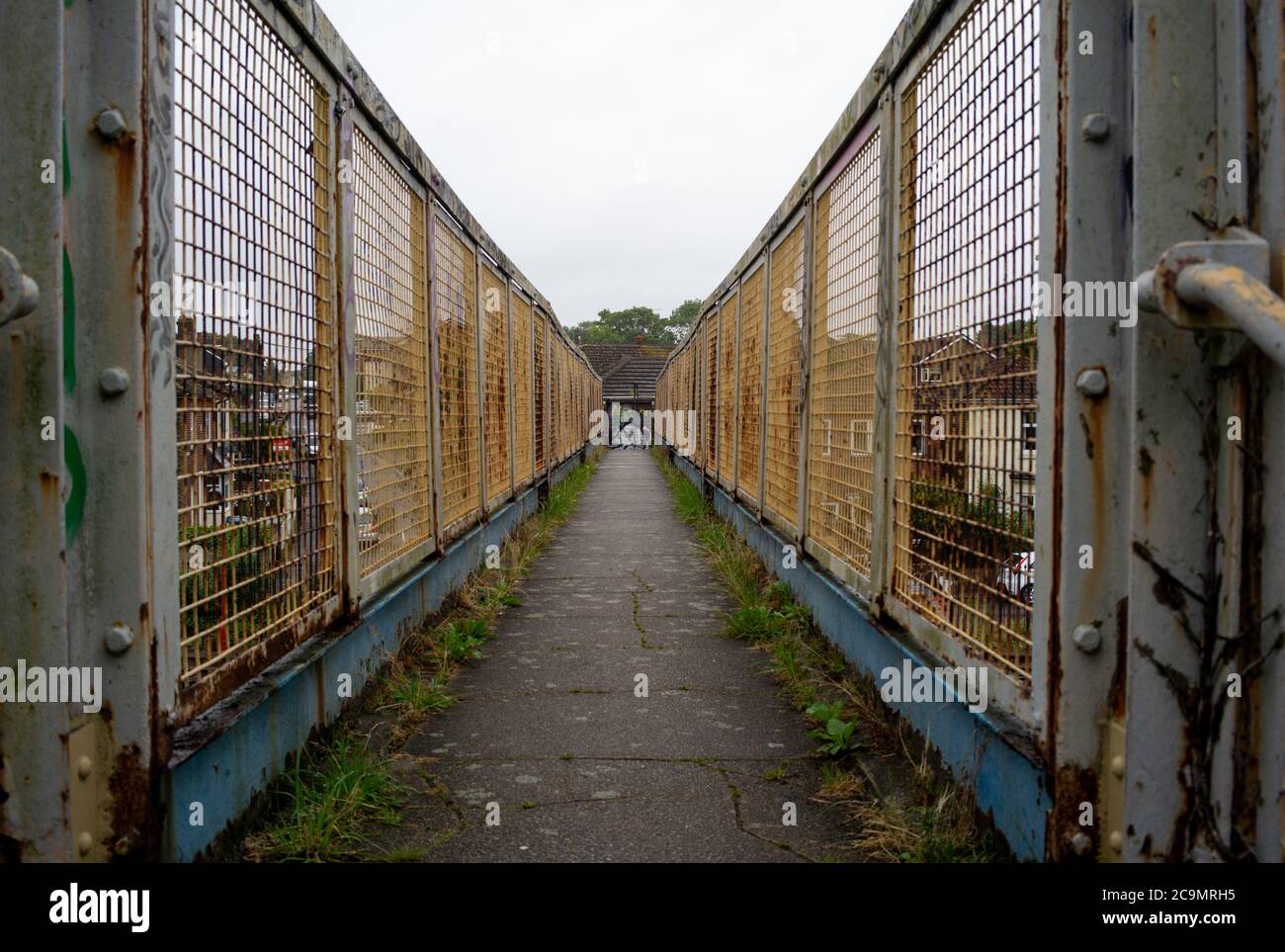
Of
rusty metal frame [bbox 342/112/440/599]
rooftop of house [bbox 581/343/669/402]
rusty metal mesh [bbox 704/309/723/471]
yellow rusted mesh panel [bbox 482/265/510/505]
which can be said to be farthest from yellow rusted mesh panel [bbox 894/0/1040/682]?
rooftop of house [bbox 581/343/669/402]

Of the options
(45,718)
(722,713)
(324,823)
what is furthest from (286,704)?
(722,713)

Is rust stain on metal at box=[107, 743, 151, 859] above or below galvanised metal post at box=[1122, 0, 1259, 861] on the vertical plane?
below

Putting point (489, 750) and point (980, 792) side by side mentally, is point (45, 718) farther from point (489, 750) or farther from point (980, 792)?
point (980, 792)

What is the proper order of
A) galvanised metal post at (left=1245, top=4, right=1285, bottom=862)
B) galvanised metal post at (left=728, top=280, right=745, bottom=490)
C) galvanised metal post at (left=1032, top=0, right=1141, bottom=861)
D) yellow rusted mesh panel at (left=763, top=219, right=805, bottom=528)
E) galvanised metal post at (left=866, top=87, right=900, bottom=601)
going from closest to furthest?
galvanised metal post at (left=1245, top=4, right=1285, bottom=862) → galvanised metal post at (left=1032, top=0, right=1141, bottom=861) → galvanised metal post at (left=866, top=87, right=900, bottom=601) → yellow rusted mesh panel at (left=763, top=219, right=805, bottom=528) → galvanised metal post at (left=728, top=280, right=745, bottom=490)

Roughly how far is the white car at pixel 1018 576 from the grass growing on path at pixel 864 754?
0.59 meters

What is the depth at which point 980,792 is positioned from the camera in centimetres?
259

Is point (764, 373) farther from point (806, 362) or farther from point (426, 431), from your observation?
point (426, 431)

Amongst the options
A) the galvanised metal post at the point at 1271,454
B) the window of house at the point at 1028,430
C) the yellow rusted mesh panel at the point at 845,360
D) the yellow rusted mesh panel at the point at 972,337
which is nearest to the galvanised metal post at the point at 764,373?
the yellow rusted mesh panel at the point at 845,360

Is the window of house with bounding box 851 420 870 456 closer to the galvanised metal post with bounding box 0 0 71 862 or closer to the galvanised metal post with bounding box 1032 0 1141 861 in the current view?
the galvanised metal post with bounding box 1032 0 1141 861

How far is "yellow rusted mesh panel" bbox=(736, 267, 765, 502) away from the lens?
743cm

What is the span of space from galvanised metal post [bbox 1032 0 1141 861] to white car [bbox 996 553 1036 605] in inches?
11.7

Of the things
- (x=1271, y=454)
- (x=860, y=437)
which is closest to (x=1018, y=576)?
(x=1271, y=454)

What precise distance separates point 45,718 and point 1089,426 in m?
2.17

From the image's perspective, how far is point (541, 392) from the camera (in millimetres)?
11469
